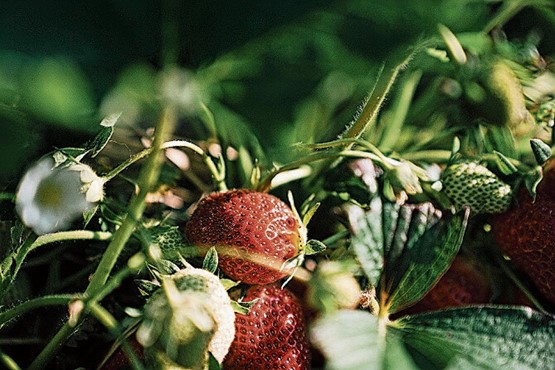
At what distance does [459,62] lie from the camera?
0.66m

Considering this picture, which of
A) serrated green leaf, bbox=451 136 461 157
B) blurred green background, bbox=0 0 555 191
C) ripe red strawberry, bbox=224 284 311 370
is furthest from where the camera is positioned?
serrated green leaf, bbox=451 136 461 157

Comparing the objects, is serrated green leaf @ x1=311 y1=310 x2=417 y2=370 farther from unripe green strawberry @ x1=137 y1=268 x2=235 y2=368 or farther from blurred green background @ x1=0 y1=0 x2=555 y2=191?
blurred green background @ x1=0 y1=0 x2=555 y2=191

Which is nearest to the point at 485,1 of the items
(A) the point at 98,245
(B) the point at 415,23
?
(A) the point at 98,245

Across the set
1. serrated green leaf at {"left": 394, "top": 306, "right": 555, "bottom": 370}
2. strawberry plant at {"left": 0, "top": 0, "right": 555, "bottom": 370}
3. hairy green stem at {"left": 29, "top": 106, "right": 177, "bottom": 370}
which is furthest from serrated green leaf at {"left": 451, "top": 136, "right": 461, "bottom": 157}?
hairy green stem at {"left": 29, "top": 106, "right": 177, "bottom": 370}

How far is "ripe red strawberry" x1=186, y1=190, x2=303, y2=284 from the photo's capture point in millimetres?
507

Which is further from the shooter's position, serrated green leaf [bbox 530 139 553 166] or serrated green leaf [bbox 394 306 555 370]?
serrated green leaf [bbox 530 139 553 166]

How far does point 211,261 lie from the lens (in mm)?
490

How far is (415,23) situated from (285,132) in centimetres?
7

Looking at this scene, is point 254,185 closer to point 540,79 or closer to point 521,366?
point 521,366

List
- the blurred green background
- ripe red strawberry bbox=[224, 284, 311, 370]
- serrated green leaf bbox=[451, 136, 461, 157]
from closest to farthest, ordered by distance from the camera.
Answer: the blurred green background
ripe red strawberry bbox=[224, 284, 311, 370]
serrated green leaf bbox=[451, 136, 461, 157]

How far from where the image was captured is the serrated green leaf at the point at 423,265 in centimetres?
54

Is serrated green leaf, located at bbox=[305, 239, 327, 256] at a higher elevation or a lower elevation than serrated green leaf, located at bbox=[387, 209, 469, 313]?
higher

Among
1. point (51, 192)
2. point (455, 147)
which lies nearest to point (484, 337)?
point (455, 147)

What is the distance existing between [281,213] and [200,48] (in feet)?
0.86
